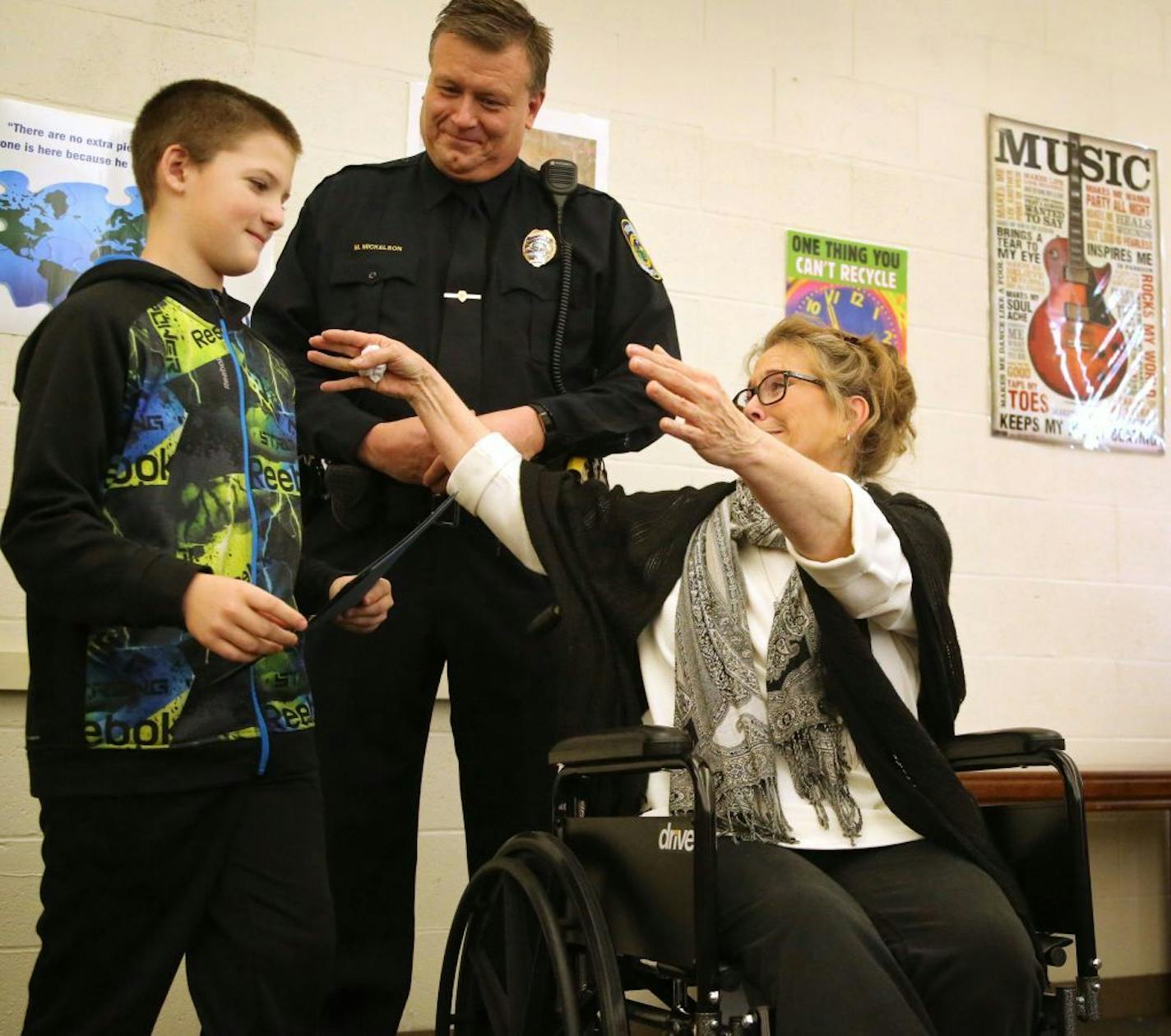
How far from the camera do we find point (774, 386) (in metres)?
1.93

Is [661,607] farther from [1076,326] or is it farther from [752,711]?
[1076,326]

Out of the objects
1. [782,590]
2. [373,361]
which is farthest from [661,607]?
[373,361]

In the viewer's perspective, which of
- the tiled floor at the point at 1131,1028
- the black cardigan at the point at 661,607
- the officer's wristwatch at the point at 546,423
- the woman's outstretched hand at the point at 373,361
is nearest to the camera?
the black cardigan at the point at 661,607

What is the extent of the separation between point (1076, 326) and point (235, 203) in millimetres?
2658

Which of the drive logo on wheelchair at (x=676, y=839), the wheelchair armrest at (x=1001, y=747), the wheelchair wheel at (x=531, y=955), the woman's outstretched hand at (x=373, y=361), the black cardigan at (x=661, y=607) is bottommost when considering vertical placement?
the wheelchair wheel at (x=531, y=955)

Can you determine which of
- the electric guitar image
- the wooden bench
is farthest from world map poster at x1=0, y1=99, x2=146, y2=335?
the electric guitar image

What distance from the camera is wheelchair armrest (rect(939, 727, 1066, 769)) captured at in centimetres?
162

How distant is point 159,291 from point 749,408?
857mm

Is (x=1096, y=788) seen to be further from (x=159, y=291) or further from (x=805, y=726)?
(x=159, y=291)

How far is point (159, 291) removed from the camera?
1498 mm

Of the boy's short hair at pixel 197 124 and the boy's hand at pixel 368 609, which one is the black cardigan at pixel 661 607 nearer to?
the boy's hand at pixel 368 609

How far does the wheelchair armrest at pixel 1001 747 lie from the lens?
1.62m

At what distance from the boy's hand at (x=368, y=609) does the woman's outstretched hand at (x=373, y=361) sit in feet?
0.89

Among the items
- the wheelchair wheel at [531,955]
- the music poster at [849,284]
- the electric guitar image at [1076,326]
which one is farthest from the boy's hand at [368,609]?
the electric guitar image at [1076,326]
